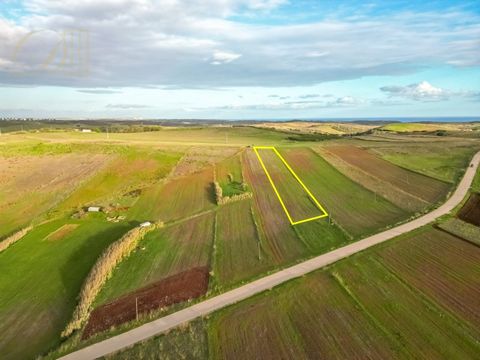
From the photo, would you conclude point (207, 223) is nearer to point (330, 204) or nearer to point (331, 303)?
point (330, 204)

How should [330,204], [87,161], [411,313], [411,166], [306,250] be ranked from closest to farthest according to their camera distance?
[411,313]
[306,250]
[330,204]
[411,166]
[87,161]

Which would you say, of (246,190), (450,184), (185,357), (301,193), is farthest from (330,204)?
(185,357)

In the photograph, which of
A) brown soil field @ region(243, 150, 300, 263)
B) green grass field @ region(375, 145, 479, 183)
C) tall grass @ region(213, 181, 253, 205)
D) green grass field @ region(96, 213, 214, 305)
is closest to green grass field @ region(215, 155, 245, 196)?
tall grass @ region(213, 181, 253, 205)

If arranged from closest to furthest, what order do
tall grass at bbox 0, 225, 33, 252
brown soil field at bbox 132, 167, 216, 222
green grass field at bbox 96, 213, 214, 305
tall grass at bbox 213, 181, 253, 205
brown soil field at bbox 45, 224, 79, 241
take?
green grass field at bbox 96, 213, 214, 305 < tall grass at bbox 0, 225, 33, 252 < brown soil field at bbox 45, 224, 79, 241 < brown soil field at bbox 132, 167, 216, 222 < tall grass at bbox 213, 181, 253, 205

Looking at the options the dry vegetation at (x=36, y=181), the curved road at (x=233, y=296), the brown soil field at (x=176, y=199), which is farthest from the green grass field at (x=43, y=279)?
the dry vegetation at (x=36, y=181)

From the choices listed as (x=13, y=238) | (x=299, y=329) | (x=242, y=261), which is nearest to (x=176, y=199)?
(x=13, y=238)

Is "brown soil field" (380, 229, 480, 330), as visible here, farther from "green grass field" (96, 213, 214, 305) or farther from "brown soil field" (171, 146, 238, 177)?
"brown soil field" (171, 146, 238, 177)
